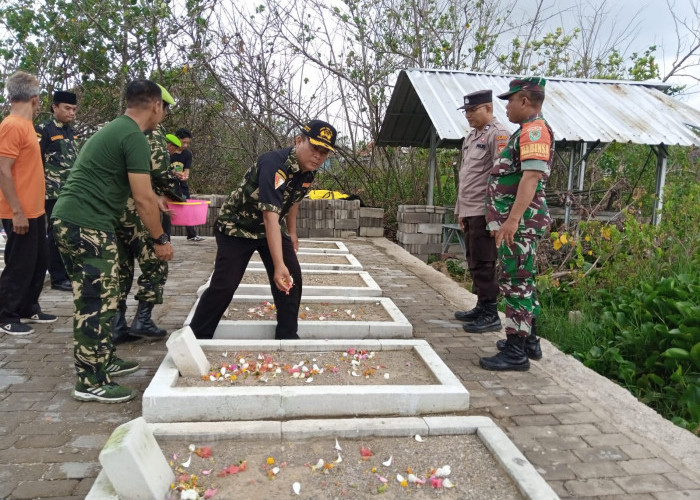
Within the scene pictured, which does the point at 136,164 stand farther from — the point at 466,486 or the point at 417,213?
the point at 417,213

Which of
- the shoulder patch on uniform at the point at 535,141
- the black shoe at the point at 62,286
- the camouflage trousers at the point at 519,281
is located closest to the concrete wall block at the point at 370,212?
the black shoe at the point at 62,286

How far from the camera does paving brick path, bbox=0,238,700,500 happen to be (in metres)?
2.33

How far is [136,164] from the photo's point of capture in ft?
9.84

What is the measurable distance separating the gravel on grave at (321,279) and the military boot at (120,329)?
61.2 inches

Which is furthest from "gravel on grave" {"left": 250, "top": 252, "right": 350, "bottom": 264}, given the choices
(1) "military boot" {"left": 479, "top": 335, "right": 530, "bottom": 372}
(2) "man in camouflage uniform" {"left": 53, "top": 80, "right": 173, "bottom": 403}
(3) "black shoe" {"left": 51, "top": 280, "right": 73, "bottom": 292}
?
(2) "man in camouflage uniform" {"left": 53, "top": 80, "right": 173, "bottom": 403}

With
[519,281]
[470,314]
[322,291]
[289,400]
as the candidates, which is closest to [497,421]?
[519,281]

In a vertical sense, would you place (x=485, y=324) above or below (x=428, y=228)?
below

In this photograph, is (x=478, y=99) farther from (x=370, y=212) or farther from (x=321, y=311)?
(x=370, y=212)

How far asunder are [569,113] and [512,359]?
5.99 meters

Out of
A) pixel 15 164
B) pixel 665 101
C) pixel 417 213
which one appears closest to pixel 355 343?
pixel 15 164

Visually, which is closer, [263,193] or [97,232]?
[97,232]

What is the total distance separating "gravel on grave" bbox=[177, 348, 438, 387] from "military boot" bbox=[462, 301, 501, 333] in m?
1.07

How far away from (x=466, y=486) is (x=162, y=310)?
3.61 meters

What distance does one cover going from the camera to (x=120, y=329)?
399 cm
